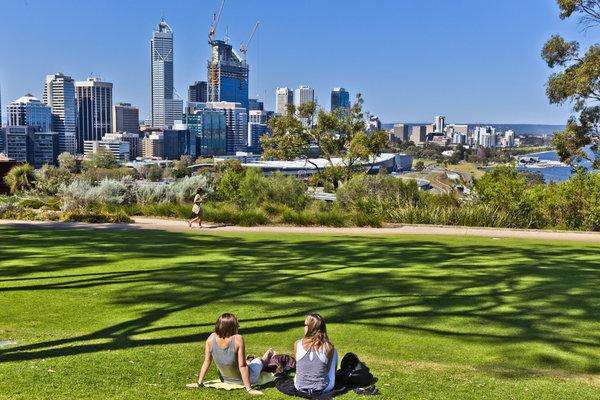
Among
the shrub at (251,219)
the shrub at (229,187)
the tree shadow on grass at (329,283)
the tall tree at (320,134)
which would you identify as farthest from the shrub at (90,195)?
the tall tree at (320,134)

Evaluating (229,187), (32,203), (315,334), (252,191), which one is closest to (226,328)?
(315,334)

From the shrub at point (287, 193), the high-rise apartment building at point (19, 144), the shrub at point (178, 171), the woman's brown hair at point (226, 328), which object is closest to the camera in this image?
the woman's brown hair at point (226, 328)

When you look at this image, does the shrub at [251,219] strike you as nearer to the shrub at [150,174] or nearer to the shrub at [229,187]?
the shrub at [229,187]

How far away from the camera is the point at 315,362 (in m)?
5.44

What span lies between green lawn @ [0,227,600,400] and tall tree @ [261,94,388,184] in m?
15.9

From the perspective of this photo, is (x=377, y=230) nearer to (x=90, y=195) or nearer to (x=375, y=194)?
(x=375, y=194)

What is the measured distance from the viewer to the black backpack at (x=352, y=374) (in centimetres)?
550

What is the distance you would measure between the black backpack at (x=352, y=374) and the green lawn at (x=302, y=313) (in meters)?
0.18

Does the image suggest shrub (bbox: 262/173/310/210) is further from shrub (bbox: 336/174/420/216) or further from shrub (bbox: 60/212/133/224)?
shrub (bbox: 60/212/133/224)

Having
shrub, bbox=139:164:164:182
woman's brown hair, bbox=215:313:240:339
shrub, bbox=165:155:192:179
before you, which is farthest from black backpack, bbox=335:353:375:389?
shrub, bbox=165:155:192:179

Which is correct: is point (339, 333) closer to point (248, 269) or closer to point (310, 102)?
point (248, 269)

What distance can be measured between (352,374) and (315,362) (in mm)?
377

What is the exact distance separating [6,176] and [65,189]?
7.59 meters

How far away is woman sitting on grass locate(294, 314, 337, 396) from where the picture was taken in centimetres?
542
